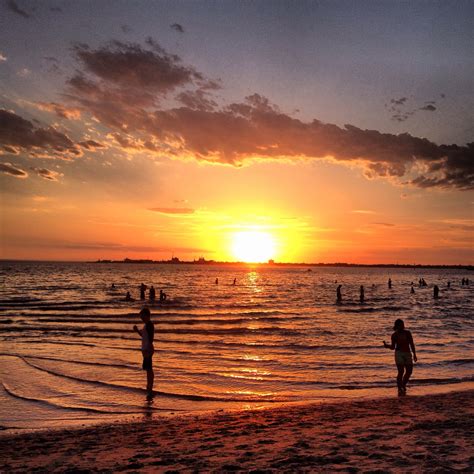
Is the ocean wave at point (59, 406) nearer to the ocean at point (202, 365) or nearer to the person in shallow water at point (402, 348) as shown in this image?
the ocean at point (202, 365)

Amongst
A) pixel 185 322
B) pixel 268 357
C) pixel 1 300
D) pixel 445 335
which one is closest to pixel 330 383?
pixel 268 357

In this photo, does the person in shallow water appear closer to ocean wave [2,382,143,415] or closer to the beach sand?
the beach sand

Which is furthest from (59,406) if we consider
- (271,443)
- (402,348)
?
(402,348)

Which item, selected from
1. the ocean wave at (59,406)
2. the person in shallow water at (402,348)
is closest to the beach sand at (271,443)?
the ocean wave at (59,406)

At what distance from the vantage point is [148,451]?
296 inches

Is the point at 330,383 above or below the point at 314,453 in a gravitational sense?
below

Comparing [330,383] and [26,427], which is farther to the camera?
[330,383]

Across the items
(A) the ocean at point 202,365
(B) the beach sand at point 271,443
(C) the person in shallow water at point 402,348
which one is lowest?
(A) the ocean at point 202,365

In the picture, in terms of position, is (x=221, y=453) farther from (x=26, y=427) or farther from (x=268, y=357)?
(x=268, y=357)

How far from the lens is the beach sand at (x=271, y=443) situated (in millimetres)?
6535

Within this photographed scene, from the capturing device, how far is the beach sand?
6535 mm

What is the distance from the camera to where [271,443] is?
7.72 metres

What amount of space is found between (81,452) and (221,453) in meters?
2.46

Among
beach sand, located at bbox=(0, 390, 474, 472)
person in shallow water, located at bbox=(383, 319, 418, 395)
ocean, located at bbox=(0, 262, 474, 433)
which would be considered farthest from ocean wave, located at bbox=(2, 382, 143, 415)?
person in shallow water, located at bbox=(383, 319, 418, 395)
